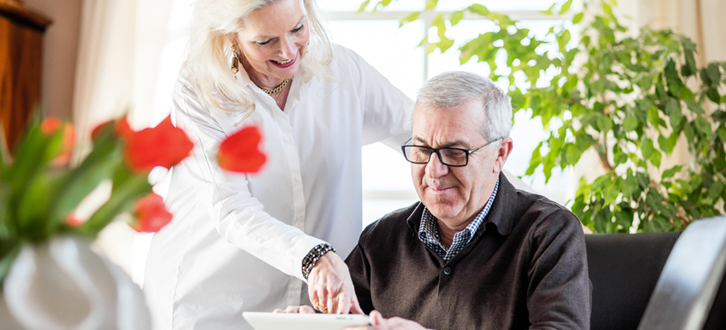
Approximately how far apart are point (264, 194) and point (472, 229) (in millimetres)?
573

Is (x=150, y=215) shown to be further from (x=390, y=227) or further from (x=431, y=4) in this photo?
(x=431, y=4)

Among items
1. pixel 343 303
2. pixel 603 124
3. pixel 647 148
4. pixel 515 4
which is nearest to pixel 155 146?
pixel 343 303

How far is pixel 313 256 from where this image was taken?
1308 mm

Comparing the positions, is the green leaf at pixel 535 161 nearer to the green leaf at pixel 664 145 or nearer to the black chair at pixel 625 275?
the green leaf at pixel 664 145

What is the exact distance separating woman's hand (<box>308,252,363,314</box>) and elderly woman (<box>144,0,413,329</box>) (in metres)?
0.10

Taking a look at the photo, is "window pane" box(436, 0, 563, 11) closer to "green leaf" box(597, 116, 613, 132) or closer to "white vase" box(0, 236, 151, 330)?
"green leaf" box(597, 116, 613, 132)

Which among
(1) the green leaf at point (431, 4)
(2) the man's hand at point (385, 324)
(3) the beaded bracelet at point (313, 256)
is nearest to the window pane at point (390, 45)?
(1) the green leaf at point (431, 4)

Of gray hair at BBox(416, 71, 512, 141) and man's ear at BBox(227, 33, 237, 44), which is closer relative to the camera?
gray hair at BBox(416, 71, 512, 141)

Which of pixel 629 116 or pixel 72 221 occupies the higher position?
pixel 72 221

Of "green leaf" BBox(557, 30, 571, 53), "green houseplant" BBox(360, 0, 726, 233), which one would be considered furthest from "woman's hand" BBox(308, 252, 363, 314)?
"green leaf" BBox(557, 30, 571, 53)

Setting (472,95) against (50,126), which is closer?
(50,126)

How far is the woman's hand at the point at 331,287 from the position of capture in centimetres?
125

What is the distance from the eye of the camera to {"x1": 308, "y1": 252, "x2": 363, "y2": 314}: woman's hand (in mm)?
1247

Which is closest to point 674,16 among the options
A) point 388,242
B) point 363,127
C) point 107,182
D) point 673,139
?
point 673,139
